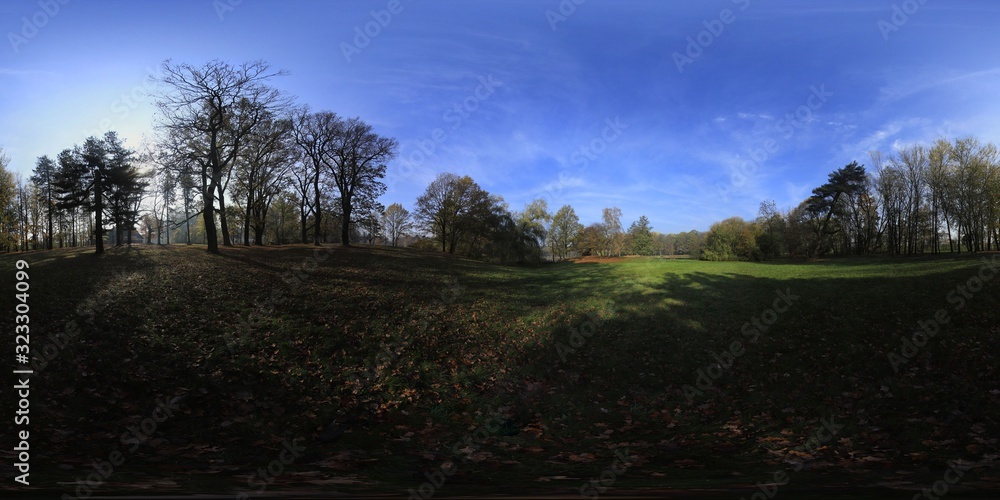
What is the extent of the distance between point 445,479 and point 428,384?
4.42m

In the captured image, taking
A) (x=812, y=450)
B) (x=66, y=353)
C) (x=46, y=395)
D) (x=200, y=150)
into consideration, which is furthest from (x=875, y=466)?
(x=200, y=150)

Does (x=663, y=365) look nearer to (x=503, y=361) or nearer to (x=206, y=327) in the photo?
(x=503, y=361)

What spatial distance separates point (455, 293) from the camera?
1855cm

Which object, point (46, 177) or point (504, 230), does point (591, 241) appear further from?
point (46, 177)

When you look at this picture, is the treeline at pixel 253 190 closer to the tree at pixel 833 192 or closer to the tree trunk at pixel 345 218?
the tree trunk at pixel 345 218

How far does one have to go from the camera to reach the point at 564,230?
67.8 metres

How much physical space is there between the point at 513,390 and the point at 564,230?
5987 cm

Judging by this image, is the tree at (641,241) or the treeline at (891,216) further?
the tree at (641,241)

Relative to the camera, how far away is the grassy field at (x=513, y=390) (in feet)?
16.7

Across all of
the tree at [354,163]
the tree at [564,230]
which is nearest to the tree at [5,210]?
the tree at [354,163]

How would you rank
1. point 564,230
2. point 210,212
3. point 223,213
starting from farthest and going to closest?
point 564,230
point 223,213
point 210,212

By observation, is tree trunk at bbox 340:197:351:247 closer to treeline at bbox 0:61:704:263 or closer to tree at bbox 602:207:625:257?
treeline at bbox 0:61:704:263

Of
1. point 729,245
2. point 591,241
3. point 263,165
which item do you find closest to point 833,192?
point 729,245

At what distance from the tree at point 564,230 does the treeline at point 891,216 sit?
23.2 m
